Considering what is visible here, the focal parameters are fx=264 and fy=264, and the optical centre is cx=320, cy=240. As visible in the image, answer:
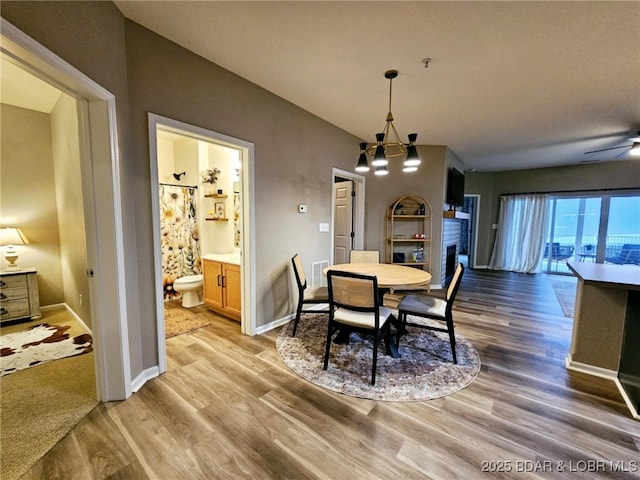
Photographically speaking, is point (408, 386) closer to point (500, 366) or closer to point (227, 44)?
point (500, 366)

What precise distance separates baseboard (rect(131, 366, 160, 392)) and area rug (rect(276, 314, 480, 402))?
41.9 inches

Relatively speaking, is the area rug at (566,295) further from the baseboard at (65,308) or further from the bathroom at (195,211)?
the baseboard at (65,308)

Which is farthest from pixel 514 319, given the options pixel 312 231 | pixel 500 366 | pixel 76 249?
pixel 76 249

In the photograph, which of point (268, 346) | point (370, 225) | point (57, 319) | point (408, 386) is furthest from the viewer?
point (370, 225)

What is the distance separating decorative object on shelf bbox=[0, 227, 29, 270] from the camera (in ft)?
10.2

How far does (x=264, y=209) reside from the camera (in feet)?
9.81

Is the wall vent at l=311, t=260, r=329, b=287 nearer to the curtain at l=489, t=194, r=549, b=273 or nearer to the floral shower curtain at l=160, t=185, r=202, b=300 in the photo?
the floral shower curtain at l=160, t=185, r=202, b=300

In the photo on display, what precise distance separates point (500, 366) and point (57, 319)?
5.09m

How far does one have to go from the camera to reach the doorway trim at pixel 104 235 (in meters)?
1.70

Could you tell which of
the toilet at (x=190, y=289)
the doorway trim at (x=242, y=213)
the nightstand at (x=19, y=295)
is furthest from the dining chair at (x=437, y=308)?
the nightstand at (x=19, y=295)

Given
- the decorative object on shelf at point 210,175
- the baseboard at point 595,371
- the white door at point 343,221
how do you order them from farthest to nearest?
the white door at point 343,221, the decorative object on shelf at point 210,175, the baseboard at point 595,371

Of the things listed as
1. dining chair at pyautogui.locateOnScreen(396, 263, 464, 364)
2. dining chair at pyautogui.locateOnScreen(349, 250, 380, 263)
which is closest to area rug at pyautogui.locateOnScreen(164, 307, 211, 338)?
dining chair at pyautogui.locateOnScreen(349, 250, 380, 263)

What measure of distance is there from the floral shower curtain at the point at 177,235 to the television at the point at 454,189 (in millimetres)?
4696

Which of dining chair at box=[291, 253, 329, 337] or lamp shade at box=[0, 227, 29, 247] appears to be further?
lamp shade at box=[0, 227, 29, 247]
